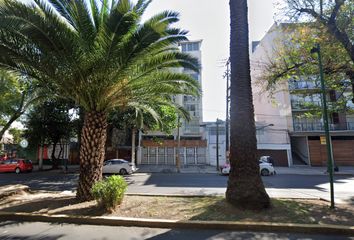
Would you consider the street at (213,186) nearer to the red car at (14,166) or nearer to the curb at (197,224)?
the curb at (197,224)

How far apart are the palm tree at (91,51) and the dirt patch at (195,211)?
1.04m

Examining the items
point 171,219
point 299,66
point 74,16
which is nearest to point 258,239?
point 171,219

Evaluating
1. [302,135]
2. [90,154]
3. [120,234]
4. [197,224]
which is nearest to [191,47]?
[302,135]

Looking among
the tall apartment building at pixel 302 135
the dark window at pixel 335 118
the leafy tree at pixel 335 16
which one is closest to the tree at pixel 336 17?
the leafy tree at pixel 335 16

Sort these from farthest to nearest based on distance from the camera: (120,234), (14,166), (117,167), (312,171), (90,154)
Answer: (312,171)
(14,166)
(117,167)
(90,154)
(120,234)

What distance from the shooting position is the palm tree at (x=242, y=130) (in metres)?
6.29

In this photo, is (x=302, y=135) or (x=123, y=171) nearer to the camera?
(x=123, y=171)

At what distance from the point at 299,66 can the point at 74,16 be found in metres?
9.31

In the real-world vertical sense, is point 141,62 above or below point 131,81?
above

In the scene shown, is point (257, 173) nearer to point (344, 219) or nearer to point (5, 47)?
point (344, 219)

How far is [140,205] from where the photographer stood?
277 inches

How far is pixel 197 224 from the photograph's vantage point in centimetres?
532

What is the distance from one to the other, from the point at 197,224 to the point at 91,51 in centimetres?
531

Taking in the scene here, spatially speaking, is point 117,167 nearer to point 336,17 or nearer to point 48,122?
point 48,122
